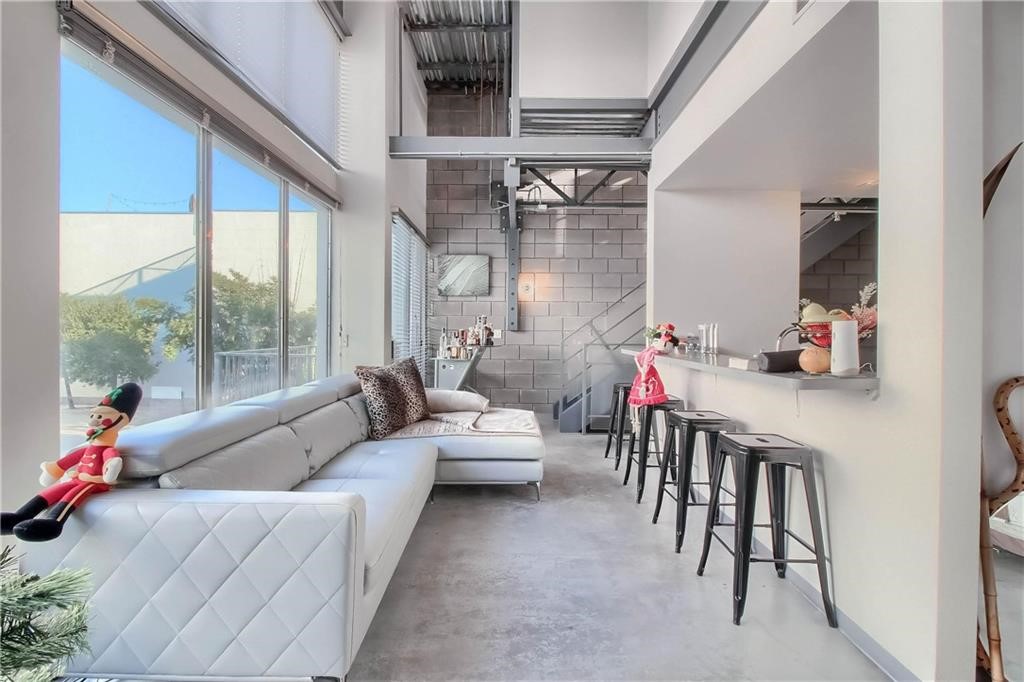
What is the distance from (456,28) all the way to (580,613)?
5.53 meters

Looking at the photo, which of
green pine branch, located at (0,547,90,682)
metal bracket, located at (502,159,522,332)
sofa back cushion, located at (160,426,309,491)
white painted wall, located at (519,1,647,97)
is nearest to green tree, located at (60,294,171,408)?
sofa back cushion, located at (160,426,309,491)

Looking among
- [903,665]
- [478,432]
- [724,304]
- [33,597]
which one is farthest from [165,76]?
[724,304]

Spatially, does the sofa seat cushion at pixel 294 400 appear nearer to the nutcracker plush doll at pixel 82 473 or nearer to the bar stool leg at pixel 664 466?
the nutcracker plush doll at pixel 82 473

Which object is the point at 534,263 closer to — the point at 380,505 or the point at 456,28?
the point at 456,28

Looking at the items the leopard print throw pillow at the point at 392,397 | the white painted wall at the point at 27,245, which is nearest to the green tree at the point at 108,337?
the white painted wall at the point at 27,245

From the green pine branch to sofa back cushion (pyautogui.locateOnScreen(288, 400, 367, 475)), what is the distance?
4.66 feet

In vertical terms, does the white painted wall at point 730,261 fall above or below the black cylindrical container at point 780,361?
above

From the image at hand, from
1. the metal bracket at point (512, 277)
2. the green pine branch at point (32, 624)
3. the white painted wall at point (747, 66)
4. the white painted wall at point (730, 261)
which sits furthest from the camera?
the metal bracket at point (512, 277)

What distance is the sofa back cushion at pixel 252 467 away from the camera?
1.58m

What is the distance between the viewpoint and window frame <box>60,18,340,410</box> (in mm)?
1694

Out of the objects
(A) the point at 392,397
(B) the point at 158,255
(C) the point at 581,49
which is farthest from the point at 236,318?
(C) the point at 581,49

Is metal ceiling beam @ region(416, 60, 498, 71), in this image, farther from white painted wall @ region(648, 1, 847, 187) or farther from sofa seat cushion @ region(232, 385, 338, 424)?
sofa seat cushion @ region(232, 385, 338, 424)

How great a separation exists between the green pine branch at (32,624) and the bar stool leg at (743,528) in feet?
6.84

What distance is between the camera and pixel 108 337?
73.5 inches
